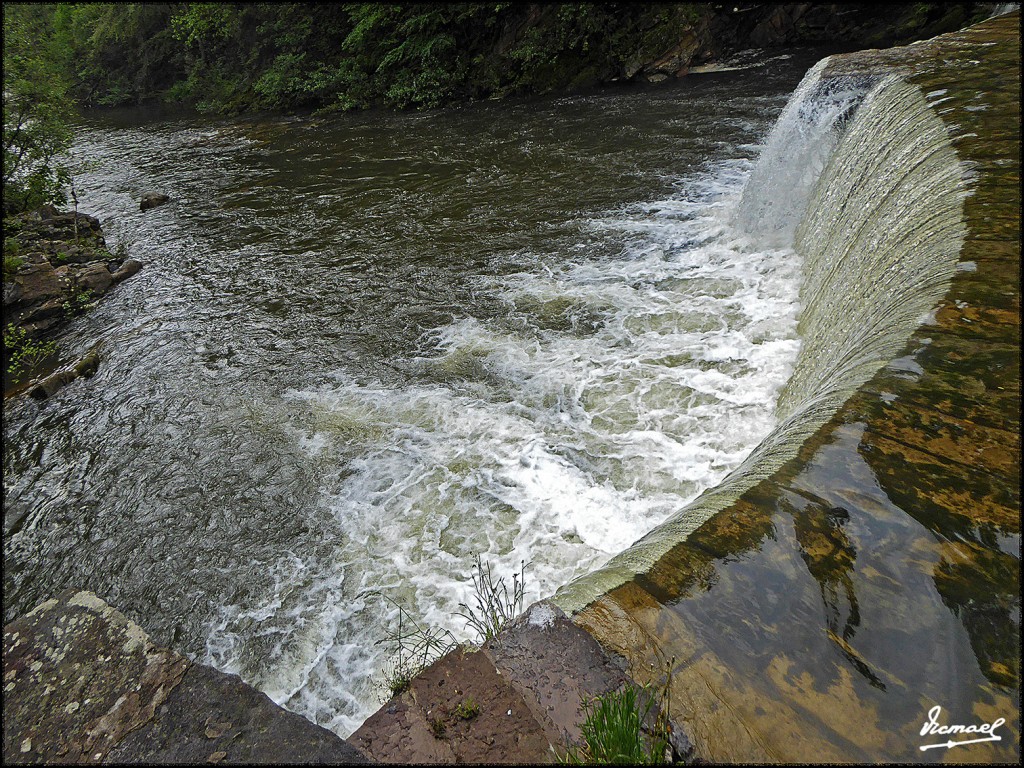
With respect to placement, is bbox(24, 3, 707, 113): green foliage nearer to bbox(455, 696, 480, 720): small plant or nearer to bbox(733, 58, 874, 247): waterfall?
bbox(733, 58, 874, 247): waterfall

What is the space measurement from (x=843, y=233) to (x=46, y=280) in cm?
1092

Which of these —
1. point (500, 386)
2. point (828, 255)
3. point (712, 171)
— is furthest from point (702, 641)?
point (712, 171)

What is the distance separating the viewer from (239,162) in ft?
52.6

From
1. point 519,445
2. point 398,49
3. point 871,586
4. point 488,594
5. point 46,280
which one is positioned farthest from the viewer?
point 398,49

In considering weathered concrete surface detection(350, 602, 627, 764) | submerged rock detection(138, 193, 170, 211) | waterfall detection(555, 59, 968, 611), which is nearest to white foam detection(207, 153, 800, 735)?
waterfall detection(555, 59, 968, 611)

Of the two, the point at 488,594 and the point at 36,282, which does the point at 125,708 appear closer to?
the point at 488,594

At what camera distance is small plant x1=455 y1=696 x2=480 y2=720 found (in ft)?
7.14

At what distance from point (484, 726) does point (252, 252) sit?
32.4ft

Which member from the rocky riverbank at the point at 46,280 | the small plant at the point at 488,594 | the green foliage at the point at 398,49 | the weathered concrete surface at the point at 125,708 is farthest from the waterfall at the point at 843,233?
the green foliage at the point at 398,49

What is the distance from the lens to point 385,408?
227 inches

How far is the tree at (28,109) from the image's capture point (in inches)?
356

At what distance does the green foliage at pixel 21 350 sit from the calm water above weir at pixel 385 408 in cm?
27

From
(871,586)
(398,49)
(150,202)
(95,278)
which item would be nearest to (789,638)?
(871,586)

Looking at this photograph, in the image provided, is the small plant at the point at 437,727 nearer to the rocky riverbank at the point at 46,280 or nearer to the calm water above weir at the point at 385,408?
the calm water above weir at the point at 385,408
